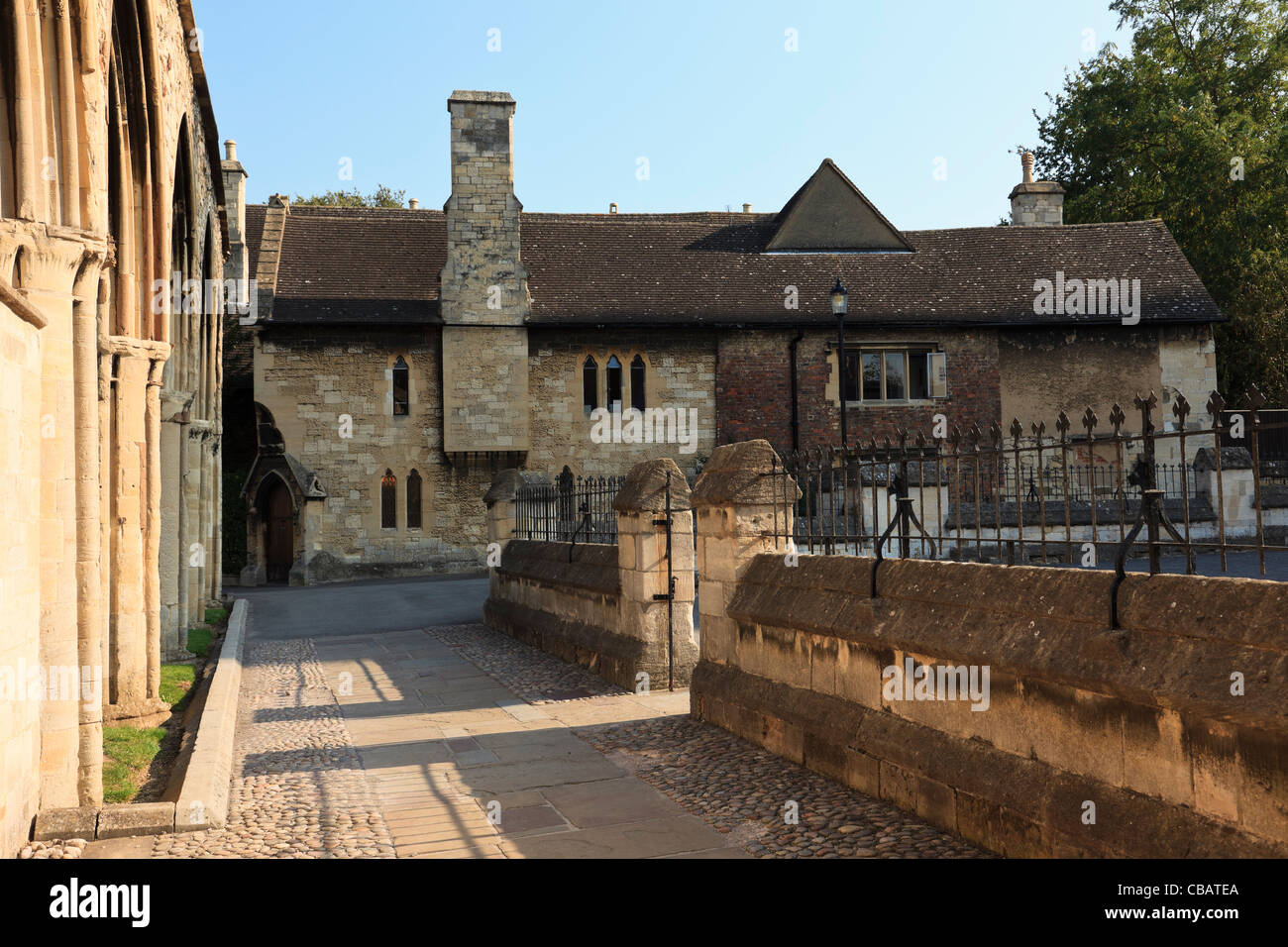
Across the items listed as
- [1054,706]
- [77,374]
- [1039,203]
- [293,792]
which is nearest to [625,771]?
[293,792]

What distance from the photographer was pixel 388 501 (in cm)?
2555

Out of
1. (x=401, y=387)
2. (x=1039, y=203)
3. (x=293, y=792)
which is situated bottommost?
(x=293, y=792)

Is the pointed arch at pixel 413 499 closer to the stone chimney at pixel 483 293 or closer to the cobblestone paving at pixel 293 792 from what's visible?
the stone chimney at pixel 483 293

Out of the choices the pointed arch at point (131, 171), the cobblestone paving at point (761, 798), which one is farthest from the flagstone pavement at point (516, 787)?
the pointed arch at point (131, 171)

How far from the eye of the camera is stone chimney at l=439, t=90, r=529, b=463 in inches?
1002

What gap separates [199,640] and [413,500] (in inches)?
445

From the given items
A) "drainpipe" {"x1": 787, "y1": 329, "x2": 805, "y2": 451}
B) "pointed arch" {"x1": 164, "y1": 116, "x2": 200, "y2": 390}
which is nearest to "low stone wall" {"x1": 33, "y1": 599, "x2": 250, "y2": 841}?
"pointed arch" {"x1": 164, "y1": 116, "x2": 200, "y2": 390}

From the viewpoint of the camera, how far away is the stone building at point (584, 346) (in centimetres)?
2523

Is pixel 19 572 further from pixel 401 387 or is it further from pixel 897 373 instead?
pixel 897 373

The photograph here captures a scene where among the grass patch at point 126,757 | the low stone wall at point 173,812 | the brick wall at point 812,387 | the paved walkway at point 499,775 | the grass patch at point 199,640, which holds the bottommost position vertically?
the grass patch at point 199,640

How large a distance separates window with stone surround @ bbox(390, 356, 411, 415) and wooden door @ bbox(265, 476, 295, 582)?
3605mm

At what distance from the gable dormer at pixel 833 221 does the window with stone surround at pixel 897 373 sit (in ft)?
11.6

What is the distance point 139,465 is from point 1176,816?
850cm

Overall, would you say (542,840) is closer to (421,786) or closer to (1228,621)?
(421,786)
